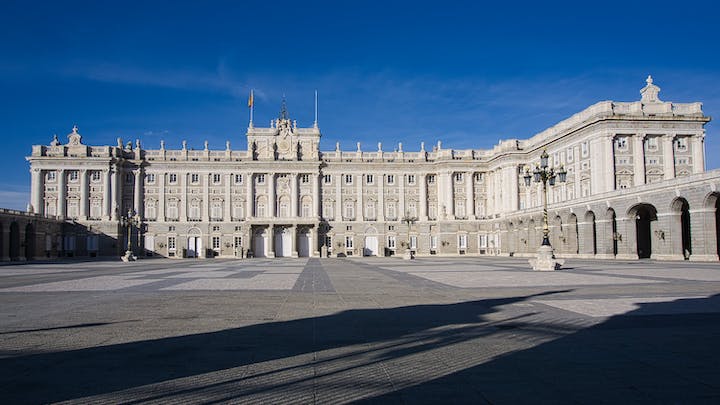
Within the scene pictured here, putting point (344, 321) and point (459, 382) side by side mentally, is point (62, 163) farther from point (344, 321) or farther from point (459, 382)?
point (459, 382)

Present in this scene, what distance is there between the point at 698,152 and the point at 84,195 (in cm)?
A: 7871

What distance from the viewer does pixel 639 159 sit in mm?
59719

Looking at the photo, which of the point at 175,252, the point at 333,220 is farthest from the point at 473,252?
the point at 175,252

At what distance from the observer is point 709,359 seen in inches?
292

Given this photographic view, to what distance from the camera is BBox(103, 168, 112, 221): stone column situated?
79688mm

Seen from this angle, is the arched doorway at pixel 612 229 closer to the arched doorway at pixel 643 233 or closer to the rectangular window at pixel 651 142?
the arched doorway at pixel 643 233

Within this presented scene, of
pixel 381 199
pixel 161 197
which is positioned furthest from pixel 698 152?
pixel 161 197

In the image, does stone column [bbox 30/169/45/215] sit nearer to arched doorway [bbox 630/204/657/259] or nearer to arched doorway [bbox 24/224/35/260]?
arched doorway [bbox 24/224/35/260]

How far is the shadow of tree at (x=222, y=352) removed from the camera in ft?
20.8

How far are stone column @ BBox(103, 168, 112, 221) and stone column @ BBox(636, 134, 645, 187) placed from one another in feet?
226

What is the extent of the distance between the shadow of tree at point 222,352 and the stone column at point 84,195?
78.0 metres

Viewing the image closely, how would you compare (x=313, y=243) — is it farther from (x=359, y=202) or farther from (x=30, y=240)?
(x=30, y=240)

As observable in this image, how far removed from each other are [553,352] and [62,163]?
85.1m

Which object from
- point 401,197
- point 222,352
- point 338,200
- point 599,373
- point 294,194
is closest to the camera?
point 599,373
